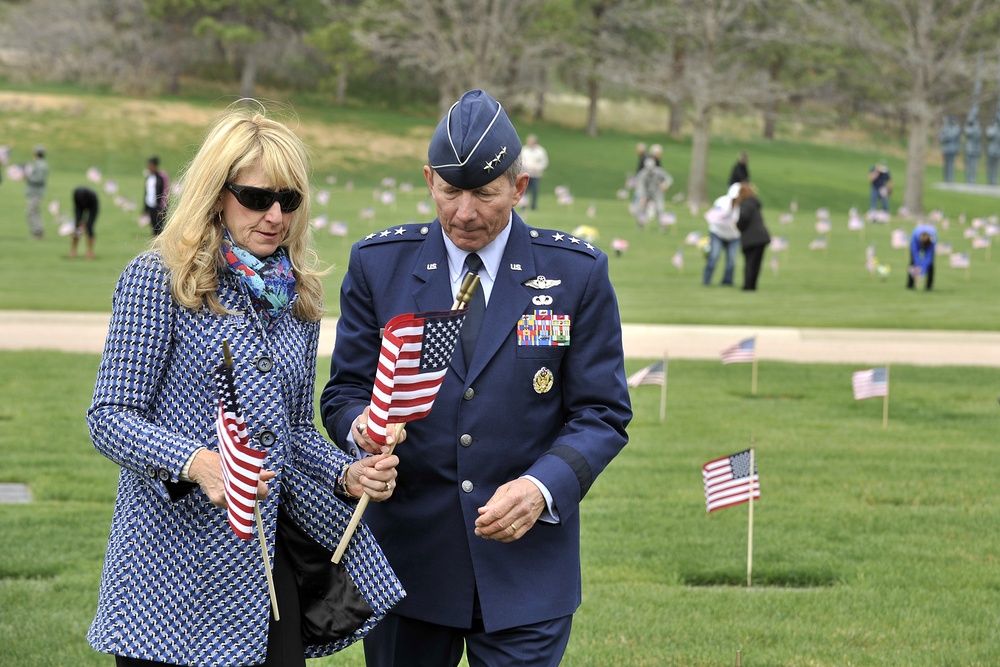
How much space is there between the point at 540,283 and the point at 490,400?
332 millimetres

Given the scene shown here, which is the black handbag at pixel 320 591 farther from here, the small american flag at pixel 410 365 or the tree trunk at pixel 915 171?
the tree trunk at pixel 915 171

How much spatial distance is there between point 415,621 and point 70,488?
559 cm

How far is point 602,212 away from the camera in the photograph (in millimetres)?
38375

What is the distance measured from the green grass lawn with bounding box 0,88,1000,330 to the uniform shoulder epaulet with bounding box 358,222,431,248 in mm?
267

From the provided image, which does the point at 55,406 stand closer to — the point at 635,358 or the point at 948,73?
the point at 635,358

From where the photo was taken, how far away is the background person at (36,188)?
27562 mm

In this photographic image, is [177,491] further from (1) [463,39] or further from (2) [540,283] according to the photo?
(1) [463,39]

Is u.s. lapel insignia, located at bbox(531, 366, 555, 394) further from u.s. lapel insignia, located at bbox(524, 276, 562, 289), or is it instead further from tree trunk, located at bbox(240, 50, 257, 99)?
tree trunk, located at bbox(240, 50, 257, 99)

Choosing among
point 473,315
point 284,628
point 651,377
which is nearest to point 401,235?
point 473,315

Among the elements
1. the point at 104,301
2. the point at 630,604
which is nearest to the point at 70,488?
the point at 630,604

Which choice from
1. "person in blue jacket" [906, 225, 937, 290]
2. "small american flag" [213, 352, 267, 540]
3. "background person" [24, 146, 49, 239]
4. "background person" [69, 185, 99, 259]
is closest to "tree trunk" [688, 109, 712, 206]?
"person in blue jacket" [906, 225, 937, 290]

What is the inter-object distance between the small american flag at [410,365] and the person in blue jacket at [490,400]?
28 cm

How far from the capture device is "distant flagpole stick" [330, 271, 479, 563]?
10.6 feet

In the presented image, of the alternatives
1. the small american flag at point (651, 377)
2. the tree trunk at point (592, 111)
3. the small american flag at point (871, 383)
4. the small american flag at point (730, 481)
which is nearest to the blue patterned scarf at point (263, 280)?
the small american flag at point (730, 481)
